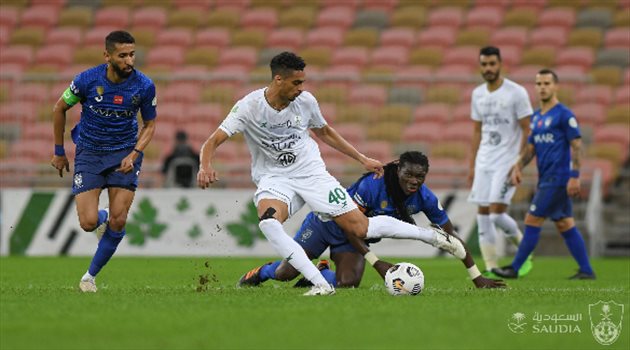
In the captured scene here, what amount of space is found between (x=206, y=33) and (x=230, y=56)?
121 cm

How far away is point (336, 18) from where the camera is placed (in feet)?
81.4

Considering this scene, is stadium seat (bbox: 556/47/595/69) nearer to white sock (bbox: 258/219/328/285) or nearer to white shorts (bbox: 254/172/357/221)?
white shorts (bbox: 254/172/357/221)

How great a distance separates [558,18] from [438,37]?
7.66 ft

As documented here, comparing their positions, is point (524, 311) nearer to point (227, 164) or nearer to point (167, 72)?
point (227, 164)

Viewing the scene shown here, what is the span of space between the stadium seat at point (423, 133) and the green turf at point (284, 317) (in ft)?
31.0

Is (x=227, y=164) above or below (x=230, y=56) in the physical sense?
below

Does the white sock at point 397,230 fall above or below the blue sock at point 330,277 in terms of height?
above

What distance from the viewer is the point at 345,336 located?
635cm

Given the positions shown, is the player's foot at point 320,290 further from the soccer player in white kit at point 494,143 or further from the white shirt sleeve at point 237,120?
the soccer player in white kit at point 494,143

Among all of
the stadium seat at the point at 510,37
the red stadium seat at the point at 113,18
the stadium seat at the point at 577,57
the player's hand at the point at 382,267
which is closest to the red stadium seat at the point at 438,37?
the stadium seat at the point at 510,37

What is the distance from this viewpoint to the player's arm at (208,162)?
857 centimetres

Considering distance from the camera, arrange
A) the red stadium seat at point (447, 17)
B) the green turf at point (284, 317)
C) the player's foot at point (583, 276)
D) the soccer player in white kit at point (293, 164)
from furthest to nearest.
A: the red stadium seat at point (447, 17)
the player's foot at point (583, 276)
the soccer player in white kit at point (293, 164)
the green turf at point (284, 317)

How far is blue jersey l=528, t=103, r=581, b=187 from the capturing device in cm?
1288

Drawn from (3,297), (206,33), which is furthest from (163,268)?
(206,33)
